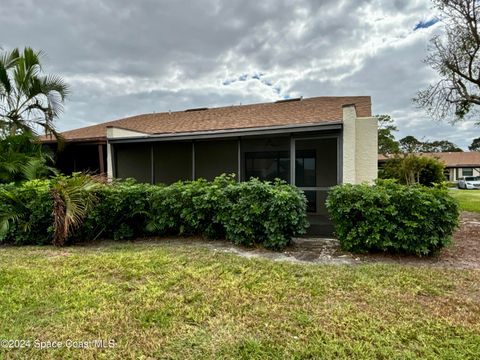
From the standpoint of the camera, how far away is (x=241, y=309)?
10.2 feet

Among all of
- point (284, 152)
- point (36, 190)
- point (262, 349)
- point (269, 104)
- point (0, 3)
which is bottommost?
point (262, 349)

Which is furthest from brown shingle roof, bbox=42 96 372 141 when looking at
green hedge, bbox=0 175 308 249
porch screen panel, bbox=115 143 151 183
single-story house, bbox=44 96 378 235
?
green hedge, bbox=0 175 308 249

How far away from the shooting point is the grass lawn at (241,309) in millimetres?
2457

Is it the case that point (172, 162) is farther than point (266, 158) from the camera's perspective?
Yes

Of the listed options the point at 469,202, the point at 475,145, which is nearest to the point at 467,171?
the point at 475,145

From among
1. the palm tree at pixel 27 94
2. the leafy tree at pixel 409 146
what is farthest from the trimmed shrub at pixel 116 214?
the leafy tree at pixel 409 146

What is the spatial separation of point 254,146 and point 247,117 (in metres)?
1.40

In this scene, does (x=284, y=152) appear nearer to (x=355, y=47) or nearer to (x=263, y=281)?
(x=355, y=47)

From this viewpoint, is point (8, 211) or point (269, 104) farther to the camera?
point (269, 104)

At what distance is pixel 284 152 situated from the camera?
463 inches

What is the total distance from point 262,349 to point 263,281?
57.4 inches

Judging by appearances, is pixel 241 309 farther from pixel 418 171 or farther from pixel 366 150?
pixel 418 171

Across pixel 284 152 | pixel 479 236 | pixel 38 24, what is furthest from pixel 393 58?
pixel 38 24

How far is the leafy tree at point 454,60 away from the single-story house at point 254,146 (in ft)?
12.2
